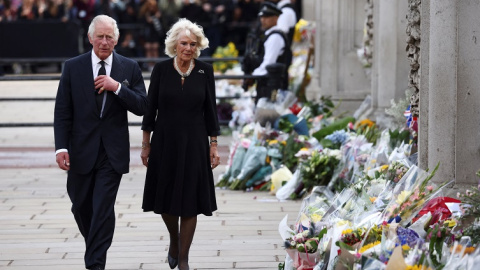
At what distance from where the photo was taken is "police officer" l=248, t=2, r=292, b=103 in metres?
15.0

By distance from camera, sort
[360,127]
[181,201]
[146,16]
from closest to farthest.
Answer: [181,201], [360,127], [146,16]

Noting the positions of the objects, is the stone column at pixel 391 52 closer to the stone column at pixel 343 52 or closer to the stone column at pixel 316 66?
the stone column at pixel 343 52

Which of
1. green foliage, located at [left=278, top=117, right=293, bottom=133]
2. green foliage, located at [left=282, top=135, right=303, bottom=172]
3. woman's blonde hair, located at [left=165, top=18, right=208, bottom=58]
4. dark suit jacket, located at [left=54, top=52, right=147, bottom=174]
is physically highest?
woman's blonde hair, located at [left=165, top=18, right=208, bottom=58]

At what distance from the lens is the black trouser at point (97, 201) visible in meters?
7.27

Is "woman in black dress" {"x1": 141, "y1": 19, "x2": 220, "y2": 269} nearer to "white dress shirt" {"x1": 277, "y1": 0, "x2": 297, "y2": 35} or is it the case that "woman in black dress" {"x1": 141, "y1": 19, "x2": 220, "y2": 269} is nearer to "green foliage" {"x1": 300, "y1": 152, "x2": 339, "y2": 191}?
"green foliage" {"x1": 300, "y1": 152, "x2": 339, "y2": 191}

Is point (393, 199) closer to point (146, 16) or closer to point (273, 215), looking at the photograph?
point (273, 215)

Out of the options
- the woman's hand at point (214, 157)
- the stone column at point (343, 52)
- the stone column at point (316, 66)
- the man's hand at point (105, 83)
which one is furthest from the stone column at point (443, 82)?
the stone column at point (316, 66)

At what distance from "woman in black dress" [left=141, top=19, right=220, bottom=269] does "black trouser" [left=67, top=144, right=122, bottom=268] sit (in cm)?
29

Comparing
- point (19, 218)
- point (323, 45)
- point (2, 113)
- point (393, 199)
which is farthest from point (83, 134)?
point (2, 113)

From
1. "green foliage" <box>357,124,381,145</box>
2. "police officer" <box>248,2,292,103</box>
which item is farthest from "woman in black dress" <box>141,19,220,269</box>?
"police officer" <box>248,2,292,103</box>

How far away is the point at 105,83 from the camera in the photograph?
7.23 meters

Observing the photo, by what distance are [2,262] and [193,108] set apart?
1741 millimetres

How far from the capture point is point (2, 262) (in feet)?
26.2

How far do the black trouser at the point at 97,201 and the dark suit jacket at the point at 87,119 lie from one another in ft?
0.21
